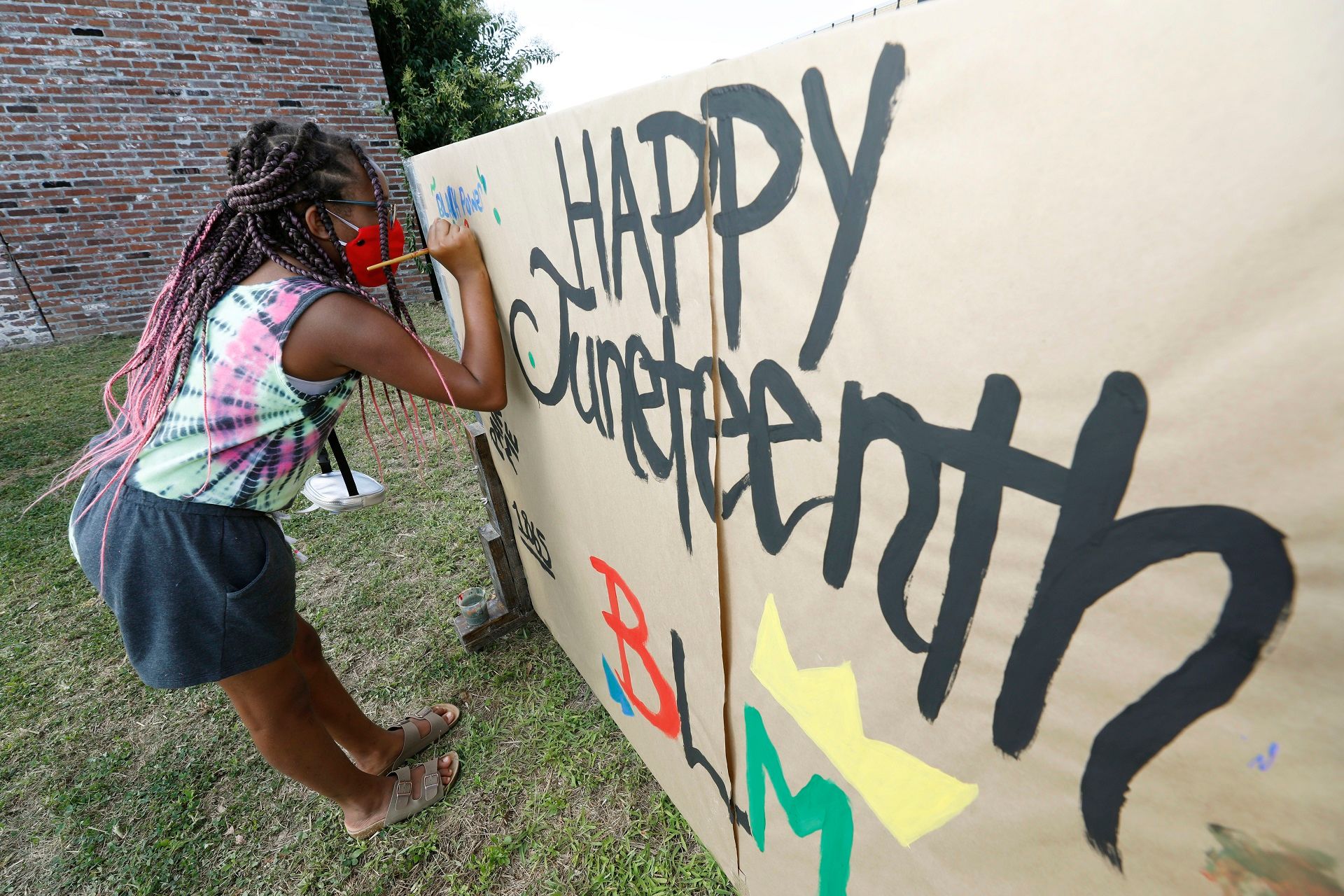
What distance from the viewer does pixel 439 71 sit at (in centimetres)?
806

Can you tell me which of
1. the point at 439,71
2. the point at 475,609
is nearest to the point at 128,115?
the point at 439,71

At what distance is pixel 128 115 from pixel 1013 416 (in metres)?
8.12

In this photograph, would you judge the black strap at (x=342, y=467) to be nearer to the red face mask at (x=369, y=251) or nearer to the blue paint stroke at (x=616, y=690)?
the red face mask at (x=369, y=251)

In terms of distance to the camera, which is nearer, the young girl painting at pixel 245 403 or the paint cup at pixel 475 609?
the young girl painting at pixel 245 403

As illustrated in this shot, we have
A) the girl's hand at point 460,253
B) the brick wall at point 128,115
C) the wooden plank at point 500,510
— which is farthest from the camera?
the brick wall at point 128,115

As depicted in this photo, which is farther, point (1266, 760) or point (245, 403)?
point (245, 403)

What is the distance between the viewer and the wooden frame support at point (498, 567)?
2178 mm

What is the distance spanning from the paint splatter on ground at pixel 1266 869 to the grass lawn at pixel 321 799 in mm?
1256

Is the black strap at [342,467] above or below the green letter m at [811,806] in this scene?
above

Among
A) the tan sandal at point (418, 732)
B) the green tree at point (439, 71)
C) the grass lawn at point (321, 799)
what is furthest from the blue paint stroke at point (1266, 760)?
the green tree at point (439, 71)

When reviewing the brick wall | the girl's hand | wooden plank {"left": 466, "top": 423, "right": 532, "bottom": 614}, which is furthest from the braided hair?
the brick wall

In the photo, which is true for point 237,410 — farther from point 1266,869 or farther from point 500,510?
point 1266,869

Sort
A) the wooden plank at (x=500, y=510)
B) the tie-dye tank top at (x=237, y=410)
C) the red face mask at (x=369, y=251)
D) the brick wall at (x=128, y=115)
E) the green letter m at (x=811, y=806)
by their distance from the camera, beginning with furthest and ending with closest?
1. the brick wall at (x=128, y=115)
2. the wooden plank at (x=500, y=510)
3. the red face mask at (x=369, y=251)
4. the tie-dye tank top at (x=237, y=410)
5. the green letter m at (x=811, y=806)

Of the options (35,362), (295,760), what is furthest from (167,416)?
(35,362)
